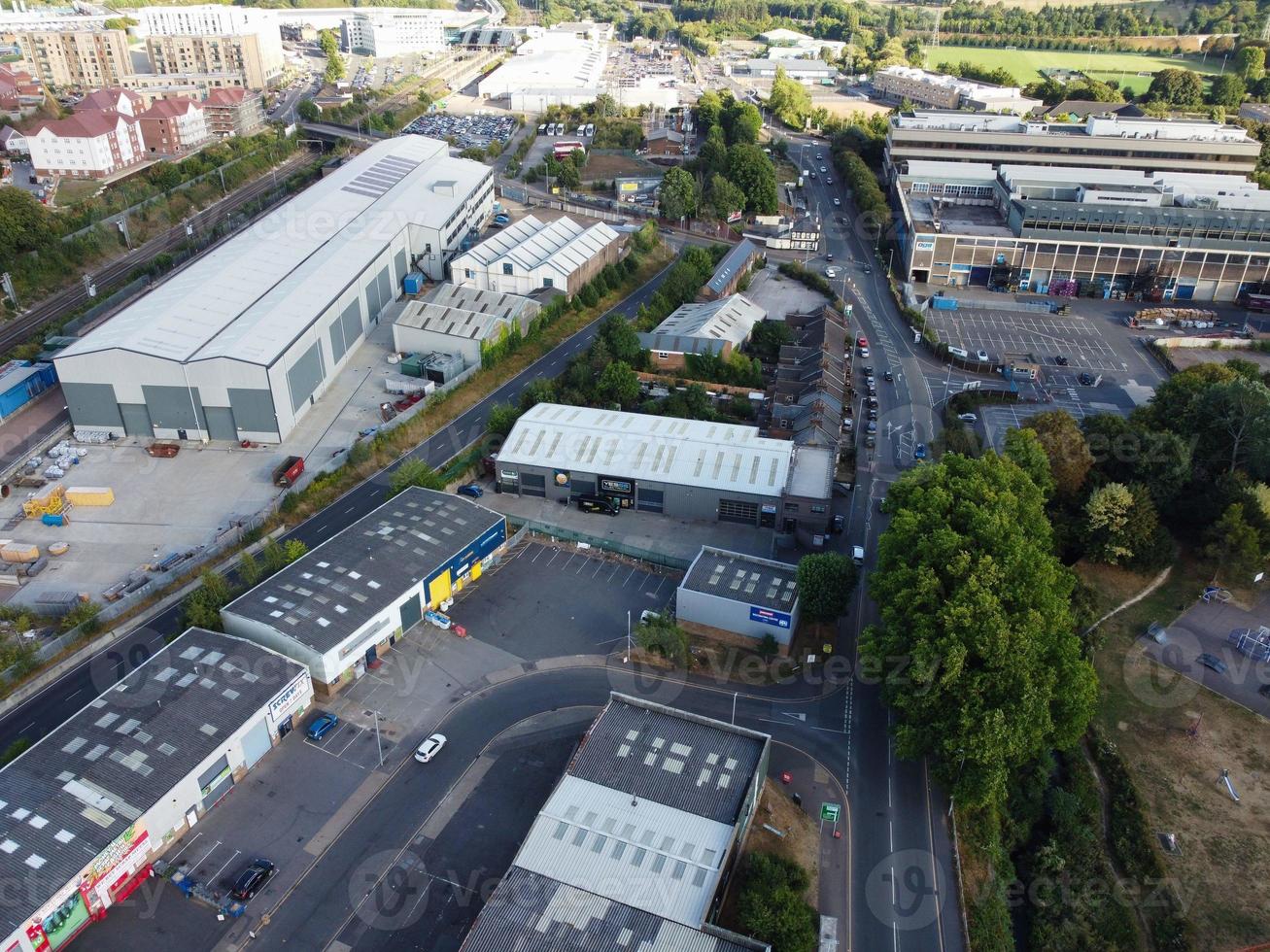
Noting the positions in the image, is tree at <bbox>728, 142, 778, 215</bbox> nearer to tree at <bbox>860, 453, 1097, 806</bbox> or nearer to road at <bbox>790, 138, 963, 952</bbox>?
road at <bbox>790, 138, 963, 952</bbox>

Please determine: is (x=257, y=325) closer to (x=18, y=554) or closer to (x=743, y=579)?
(x=18, y=554)

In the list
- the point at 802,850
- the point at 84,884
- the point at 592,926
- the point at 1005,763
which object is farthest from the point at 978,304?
the point at 84,884

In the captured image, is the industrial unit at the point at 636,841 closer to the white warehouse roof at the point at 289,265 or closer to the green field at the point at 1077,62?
the white warehouse roof at the point at 289,265

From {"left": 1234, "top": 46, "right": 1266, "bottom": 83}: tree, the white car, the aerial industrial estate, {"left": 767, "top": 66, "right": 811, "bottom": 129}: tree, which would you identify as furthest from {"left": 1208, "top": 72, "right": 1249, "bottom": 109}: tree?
the white car

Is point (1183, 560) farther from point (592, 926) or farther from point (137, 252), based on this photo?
point (137, 252)

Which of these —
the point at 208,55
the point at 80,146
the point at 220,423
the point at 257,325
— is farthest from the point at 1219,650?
the point at 208,55
